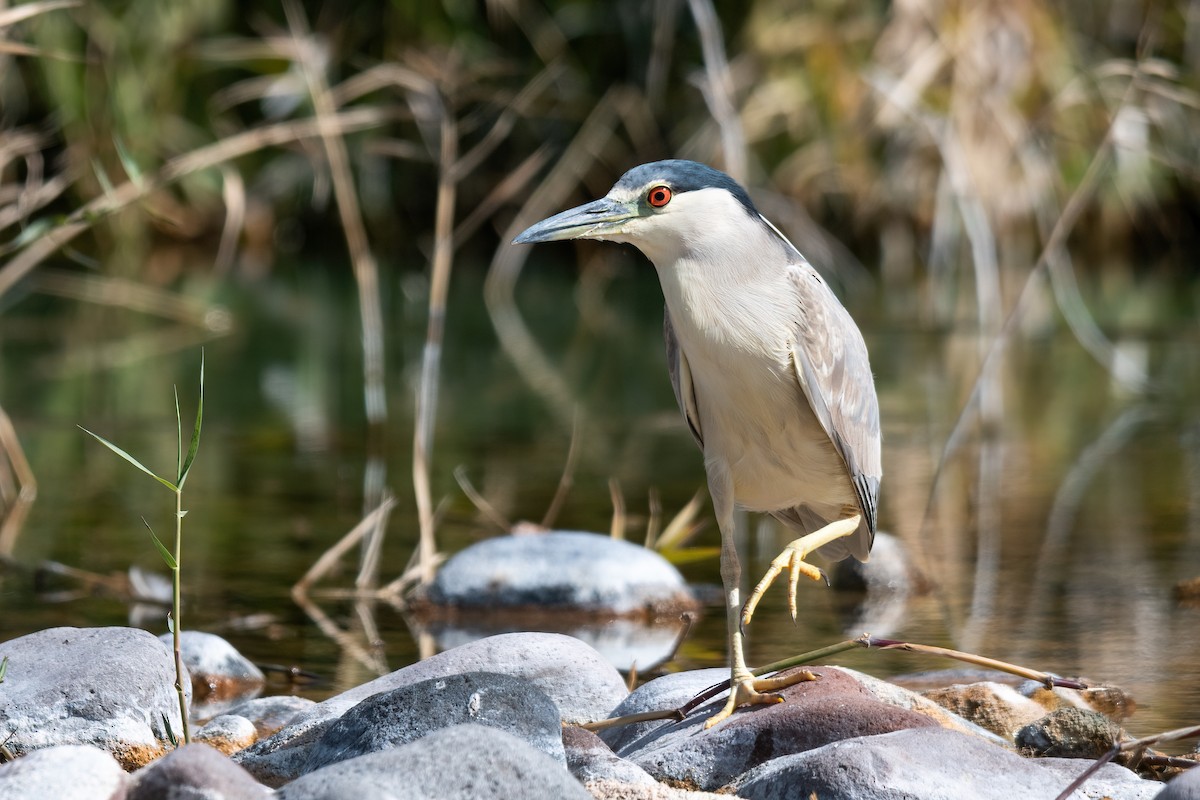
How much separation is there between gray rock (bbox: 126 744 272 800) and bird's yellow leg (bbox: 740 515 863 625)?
1259 mm

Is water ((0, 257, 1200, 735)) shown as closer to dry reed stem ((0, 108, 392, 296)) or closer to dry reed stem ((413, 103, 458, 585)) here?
dry reed stem ((413, 103, 458, 585))

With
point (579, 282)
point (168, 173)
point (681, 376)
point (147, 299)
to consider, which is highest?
point (168, 173)

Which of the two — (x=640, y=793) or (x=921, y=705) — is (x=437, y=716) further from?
(x=921, y=705)

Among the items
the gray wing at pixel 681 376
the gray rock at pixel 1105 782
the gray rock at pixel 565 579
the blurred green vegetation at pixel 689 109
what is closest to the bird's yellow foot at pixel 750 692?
the gray rock at pixel 1105 782

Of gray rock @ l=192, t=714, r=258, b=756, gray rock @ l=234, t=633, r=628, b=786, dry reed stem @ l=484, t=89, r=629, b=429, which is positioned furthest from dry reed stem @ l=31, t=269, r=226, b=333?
gray rock @ l=234, t=633, r=628, b=786

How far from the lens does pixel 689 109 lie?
52.6ft

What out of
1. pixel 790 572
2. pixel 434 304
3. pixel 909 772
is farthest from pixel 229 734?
pixel 434 304

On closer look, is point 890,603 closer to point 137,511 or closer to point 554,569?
point 554,569

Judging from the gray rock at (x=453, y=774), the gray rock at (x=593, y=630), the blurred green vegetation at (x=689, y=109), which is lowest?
the gray rock at (x=593, y=630)

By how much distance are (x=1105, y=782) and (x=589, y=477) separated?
13.2ft

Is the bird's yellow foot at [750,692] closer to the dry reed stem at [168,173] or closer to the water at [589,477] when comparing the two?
the water at [589,477]

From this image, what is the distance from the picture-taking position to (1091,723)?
10.5ft

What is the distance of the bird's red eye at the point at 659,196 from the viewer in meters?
3.45

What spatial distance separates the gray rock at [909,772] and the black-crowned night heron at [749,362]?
42 cm
